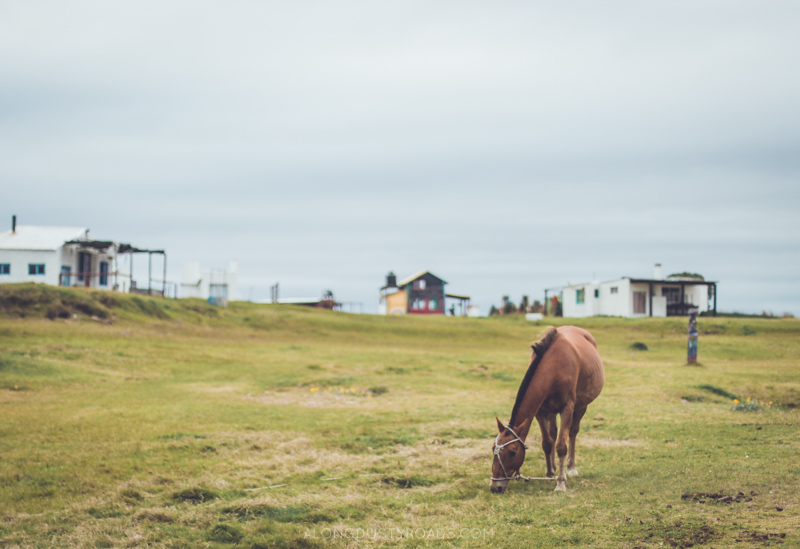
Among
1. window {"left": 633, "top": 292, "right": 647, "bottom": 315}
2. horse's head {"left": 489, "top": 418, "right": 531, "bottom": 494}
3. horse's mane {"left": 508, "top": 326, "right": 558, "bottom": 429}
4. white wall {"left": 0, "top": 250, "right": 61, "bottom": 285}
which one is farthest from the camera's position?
window {"left": 633, "top": 292, "right": 647, "bottom": 315}

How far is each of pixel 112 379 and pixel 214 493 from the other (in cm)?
1533

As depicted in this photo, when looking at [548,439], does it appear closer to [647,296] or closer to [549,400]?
[549,400]

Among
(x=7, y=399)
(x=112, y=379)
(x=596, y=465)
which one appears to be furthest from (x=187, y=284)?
(x=596, y=465)

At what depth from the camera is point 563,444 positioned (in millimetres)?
8641

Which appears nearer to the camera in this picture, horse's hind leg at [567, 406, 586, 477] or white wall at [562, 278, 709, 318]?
horse's hind leg at [567, 406, 586, 477]

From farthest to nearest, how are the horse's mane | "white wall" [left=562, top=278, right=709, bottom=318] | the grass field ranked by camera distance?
1. "white wall" [left=562, top=278, right=709, bottom=318]
2. the horse's mane
3. the grass field

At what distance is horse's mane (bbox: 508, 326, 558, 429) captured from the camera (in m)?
8.53

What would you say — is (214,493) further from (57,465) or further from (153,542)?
(57,465)

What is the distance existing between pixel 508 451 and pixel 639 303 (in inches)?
2215

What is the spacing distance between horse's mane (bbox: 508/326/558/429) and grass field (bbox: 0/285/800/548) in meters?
1.14

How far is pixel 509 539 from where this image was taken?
6707 millimetres

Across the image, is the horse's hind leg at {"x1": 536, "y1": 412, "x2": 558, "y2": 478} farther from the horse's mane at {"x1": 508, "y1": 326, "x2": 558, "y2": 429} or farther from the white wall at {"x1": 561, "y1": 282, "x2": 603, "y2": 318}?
the white wall at {"x1": 561, "y1": 282, "x2": 603, "y2": 318}

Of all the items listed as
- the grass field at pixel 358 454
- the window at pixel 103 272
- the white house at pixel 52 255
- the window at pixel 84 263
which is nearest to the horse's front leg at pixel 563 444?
the grass field at pixel 358 454

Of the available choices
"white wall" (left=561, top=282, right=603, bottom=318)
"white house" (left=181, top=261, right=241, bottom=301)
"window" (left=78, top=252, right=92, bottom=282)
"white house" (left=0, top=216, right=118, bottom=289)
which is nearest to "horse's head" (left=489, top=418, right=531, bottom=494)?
"white house" (left=0, top=216, right=118, bottom=289)
